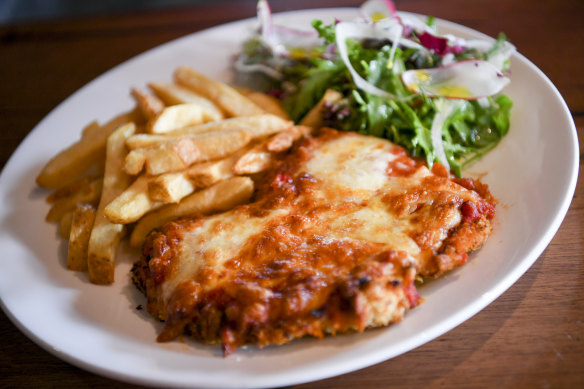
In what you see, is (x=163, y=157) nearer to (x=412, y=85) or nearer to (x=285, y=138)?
(x=285, y=138)

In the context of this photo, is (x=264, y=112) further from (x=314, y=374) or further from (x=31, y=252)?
(x=314, y=374)

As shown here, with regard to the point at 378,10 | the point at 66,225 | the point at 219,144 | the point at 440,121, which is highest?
the point at 378,10

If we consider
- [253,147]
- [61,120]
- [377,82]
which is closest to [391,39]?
[377,82]

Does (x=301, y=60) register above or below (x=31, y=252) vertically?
above

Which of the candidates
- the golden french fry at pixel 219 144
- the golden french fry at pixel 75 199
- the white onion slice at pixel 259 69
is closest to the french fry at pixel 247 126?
the golden french fry at pixel 219 144

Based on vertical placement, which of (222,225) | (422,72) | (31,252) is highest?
(422,72)

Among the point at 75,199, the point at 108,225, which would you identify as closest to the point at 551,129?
the point at 108,225

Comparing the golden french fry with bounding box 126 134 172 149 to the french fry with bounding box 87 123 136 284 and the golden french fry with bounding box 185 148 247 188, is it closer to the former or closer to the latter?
the french fry with bounding box 87 123 136 284
